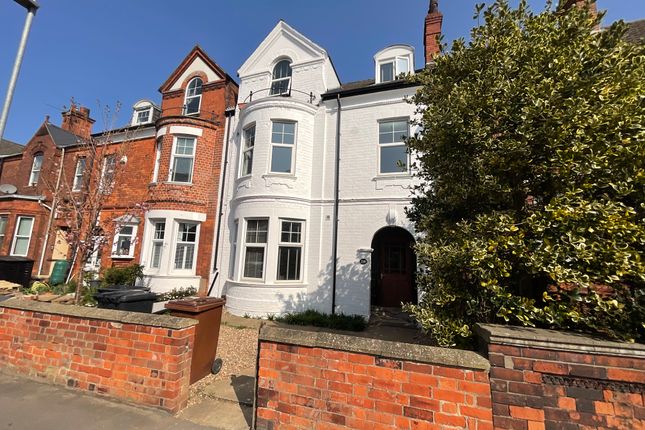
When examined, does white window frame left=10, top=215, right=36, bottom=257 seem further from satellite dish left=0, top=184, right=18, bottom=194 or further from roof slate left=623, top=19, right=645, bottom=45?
roof slate left=623, top=19, right=645, bottom=45

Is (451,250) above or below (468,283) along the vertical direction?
above

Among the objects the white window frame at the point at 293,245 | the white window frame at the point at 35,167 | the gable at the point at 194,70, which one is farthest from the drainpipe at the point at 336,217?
the white window frame at the point at 35,167

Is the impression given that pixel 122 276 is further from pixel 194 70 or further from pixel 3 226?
pixel 194 70

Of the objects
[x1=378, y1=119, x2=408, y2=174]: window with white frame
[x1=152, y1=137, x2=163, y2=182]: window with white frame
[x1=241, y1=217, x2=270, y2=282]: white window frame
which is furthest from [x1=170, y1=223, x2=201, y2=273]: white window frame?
[x1=378, y1=119, x2=408, y2=174]: window with white frame

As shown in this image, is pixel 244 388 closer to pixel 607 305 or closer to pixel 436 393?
pixel 436 393

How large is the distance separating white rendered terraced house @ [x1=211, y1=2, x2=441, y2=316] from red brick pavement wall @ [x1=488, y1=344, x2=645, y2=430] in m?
6.37

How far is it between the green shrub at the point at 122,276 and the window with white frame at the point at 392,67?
11.8 metres

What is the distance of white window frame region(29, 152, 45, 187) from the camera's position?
15.3 m

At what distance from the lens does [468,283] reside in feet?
9.95

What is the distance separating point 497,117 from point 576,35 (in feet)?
4.24

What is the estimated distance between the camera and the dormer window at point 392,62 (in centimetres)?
1021

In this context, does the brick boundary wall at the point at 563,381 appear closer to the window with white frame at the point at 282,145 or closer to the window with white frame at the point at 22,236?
the window with white frame at the point at 282,145

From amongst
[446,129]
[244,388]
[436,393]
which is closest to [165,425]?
[244,388]

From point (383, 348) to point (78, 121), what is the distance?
24192 mm
